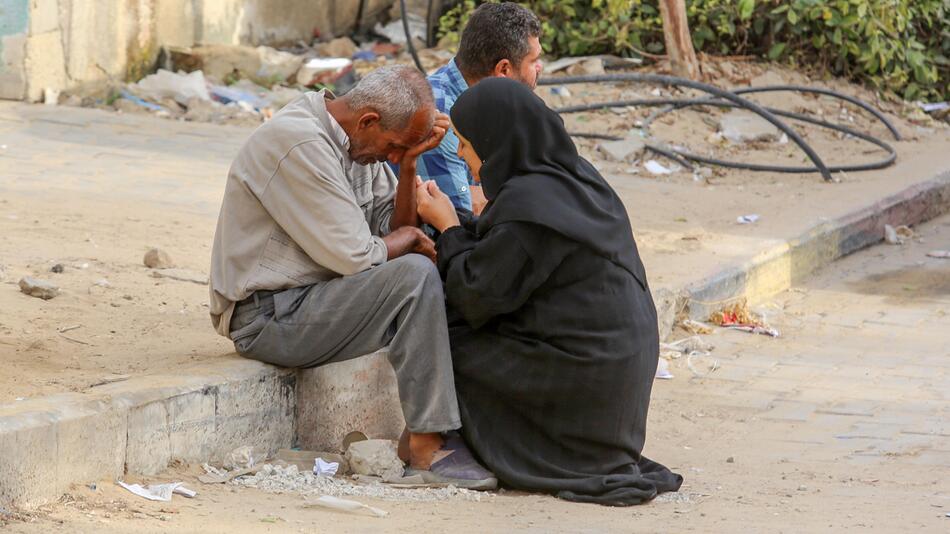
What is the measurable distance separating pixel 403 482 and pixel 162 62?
7996 mm

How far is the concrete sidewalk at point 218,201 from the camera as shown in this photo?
5.94m

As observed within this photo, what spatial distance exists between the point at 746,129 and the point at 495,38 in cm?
627

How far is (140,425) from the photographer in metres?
3.77

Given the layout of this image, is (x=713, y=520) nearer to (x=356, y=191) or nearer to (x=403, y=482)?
(x=403, y=482)

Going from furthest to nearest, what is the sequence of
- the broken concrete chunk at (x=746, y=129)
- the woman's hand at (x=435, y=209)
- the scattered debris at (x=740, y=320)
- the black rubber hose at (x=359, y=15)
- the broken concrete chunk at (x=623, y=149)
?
the black rubber hose at (x=359, y=15), the broken concrete chunk at (x=746, y=129), the broken concrete chunk at (x=623, y=149), the scattered debris at (x=740, y=320), the woman's hand at (x=435, y=209)

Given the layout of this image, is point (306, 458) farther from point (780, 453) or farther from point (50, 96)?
point (50, 96)

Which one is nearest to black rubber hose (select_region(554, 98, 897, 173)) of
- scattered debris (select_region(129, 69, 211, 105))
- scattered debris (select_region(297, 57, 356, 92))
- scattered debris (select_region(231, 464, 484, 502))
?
scattered debris (select_region(297, 57, 356, 92))

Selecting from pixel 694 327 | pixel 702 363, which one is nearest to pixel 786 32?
pixel 694 327

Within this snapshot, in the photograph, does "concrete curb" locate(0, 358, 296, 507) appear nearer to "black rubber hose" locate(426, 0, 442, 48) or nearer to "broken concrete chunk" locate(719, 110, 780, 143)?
"broken concrete chunk" locate(719, 110, 780, 143)

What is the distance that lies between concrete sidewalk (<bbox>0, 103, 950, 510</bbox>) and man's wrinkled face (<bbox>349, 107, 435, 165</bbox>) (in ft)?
2.29

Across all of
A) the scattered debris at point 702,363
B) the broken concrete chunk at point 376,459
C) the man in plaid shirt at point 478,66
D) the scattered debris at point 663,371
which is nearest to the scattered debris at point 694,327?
the scattered debris at point 702,363

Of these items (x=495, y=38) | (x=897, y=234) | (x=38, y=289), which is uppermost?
(x=495, y=38)

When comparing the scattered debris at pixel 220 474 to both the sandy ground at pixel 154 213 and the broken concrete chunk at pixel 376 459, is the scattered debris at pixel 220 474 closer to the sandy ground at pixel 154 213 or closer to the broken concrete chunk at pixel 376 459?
the broken concrete chunk at pixel 376 459

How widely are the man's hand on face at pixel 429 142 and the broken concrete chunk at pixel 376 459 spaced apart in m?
0.87
